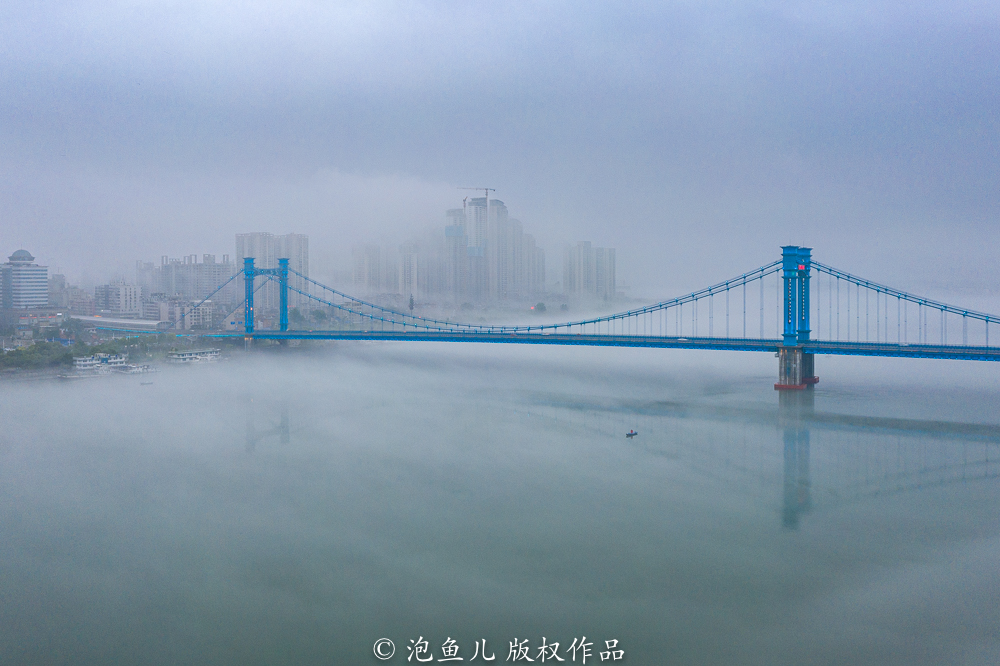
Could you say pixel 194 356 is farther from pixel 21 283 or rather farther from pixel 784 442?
pixel 784 442

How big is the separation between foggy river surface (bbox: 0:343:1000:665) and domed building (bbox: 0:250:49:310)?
A: 553 inches

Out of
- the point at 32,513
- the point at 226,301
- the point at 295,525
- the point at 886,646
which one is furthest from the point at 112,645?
the point at 226,301

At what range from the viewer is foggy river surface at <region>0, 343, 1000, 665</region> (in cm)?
359

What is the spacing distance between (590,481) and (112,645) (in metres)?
4.05

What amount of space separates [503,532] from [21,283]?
22.8 m

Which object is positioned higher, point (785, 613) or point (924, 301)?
point (924, 301)

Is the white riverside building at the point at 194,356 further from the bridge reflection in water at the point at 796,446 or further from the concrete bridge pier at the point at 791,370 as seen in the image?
the concrete bridge pier at the point at 791,370

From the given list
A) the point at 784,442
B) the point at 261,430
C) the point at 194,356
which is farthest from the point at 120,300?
the point at 784,442

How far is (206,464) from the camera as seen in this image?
7387 mm

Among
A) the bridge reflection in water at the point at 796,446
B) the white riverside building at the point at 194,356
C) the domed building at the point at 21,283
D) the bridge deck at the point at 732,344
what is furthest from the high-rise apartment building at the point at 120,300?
the bridge reflection in water at the point at 796,446

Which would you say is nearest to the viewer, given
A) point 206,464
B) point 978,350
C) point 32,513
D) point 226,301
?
point 32,513

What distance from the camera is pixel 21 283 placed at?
22.1 meters

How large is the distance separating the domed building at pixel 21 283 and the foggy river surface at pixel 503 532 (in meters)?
14.0

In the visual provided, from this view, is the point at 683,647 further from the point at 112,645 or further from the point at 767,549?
the point at 112,645
